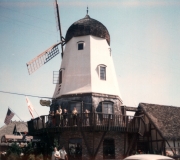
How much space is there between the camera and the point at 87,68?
21.7 meters

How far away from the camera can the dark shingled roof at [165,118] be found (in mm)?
22094

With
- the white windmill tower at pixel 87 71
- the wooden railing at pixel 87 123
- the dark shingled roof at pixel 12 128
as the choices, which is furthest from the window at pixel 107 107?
the dark shingled roof at pixel 12 128

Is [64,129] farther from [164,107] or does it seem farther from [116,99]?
[164,107]

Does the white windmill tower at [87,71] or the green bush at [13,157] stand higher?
the white windmill tower at [87,71]

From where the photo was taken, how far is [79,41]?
2275 centimetres

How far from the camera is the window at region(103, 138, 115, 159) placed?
19.2 m

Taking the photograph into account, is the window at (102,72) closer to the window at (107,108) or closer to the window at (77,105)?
the window at (107,108)

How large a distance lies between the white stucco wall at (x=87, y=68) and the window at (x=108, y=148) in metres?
4.28

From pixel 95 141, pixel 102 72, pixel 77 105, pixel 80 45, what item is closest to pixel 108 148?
pixel 95 141

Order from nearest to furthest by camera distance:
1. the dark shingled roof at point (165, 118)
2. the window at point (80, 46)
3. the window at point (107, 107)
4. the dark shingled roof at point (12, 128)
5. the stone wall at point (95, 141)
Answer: the stone wall at point (95, 141), the window at point (107, 107), the dark shingled roof at point (165, 118), the window at point (80, 46), the dark shingled roof at point (12, 128)

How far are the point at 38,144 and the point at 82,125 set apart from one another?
5184 mm

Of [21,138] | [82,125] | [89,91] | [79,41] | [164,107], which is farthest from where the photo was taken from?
[21,138]

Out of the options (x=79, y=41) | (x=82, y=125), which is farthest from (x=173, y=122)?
(x=79, y=41)

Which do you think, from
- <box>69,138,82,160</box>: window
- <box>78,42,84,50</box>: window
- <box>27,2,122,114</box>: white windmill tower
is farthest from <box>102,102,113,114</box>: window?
<box>78,42,84,50</box>: window
